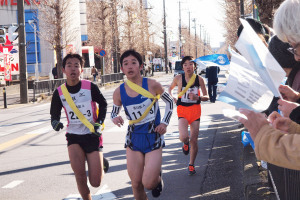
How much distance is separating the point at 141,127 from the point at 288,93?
274 centimetres

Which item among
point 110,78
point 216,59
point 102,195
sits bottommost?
point 102,195

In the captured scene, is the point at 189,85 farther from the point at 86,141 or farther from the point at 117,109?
the point at 86,141

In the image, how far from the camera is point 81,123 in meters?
5.31

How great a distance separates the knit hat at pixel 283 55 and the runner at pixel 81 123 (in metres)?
2.57

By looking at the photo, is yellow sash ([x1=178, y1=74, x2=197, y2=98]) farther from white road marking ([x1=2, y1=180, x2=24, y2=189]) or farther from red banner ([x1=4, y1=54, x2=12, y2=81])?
red banner ([x1=4, y1=54, x2=12, y2=81])

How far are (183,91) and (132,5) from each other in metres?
49.7

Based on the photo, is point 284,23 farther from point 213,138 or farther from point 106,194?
point 213,138

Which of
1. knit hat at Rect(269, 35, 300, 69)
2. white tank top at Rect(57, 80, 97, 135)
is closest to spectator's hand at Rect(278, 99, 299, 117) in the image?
knit hat at Rect(269, 35, 300, 69)

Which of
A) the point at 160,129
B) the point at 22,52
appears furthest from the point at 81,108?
the point at 22,52

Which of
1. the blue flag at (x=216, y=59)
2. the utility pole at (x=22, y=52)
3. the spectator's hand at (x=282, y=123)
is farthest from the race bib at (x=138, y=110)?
the utility pole at (x=22, y=52)

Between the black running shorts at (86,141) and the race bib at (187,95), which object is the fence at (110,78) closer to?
the race bib at (187,95)

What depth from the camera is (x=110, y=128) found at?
1320 centimetres

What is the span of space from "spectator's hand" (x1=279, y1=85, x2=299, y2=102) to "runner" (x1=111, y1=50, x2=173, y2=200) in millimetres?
2468

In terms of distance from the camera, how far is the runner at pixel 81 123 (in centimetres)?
512
